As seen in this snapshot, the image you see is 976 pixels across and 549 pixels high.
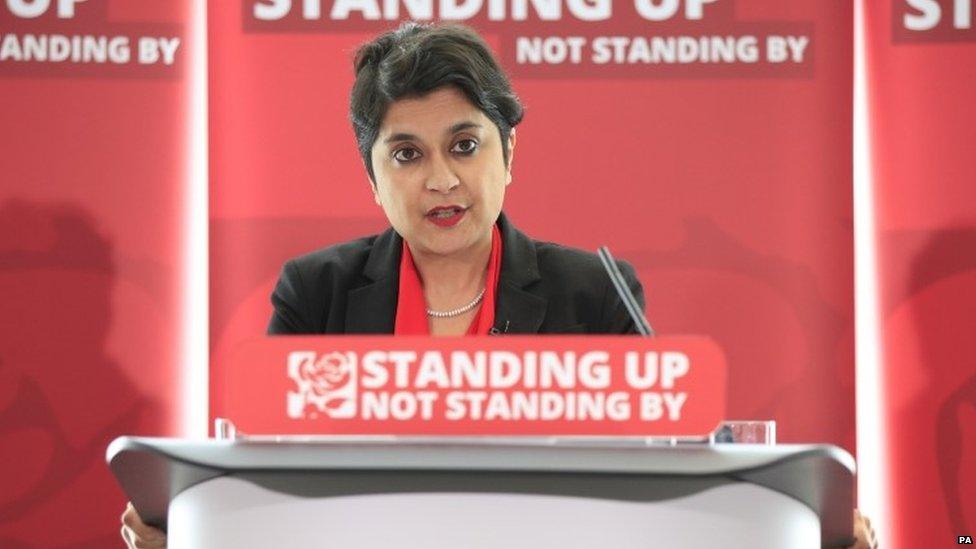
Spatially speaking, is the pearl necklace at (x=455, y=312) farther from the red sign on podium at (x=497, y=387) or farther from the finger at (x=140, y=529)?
the red sign on podium at (x=497, y=387)

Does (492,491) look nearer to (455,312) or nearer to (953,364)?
(455,312)

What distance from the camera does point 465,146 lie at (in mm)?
2041

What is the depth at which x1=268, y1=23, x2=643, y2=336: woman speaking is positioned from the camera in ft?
6.63

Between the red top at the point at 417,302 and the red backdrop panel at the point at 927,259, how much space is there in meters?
1.58

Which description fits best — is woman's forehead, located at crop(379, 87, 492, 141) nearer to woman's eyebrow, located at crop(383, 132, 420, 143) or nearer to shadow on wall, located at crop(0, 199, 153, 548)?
woman's eyebrow, located at crop(383, 132, 420, 143)

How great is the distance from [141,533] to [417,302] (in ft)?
2.44

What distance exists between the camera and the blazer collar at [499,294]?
2041 millimetres

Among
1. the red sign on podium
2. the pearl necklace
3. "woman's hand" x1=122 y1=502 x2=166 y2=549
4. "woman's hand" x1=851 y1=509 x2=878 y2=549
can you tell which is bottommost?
"woman's hand" x1=851 y1=509 x2=878 y2=549

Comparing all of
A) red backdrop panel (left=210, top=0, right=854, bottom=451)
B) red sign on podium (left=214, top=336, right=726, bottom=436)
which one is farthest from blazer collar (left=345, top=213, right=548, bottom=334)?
red backdrop panel (left=210, top=0, right=854, bottom=451)

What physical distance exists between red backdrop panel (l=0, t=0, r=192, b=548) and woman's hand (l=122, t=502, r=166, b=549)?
2013 mm

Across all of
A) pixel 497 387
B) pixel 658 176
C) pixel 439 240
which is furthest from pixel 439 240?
pixel 658 176

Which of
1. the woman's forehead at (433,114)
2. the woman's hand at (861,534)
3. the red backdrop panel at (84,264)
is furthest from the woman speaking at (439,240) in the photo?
the red backdrop panel at (84,264)

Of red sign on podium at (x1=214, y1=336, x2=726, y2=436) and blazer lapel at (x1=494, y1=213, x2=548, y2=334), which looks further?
blazer lapel at (x1=494, y1=213, x2=548, y2=334)

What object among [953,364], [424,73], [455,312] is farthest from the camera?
[953,364]
